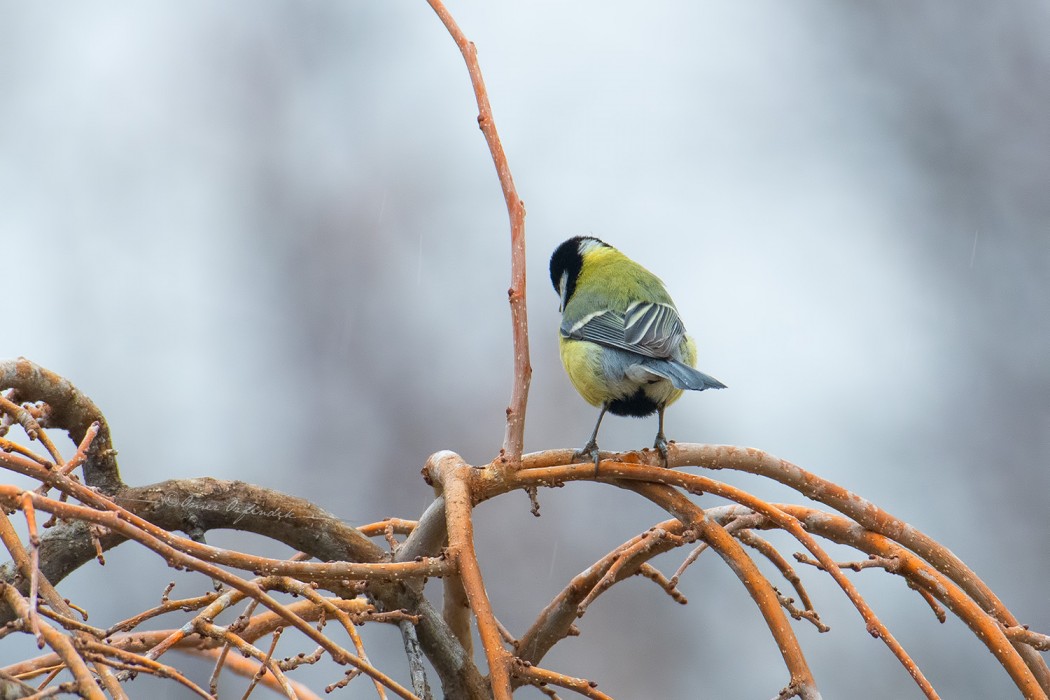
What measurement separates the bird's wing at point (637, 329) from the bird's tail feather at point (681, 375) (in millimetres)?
35

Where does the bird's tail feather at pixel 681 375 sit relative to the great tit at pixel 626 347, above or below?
below

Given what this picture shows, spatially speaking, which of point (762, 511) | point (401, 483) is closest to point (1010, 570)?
point (401, 483)

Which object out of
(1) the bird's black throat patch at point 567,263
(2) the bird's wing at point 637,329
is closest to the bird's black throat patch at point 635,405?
(2) the bird's wing at point 637,329

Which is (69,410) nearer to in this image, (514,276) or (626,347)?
(514,276)

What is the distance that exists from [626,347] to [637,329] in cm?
11

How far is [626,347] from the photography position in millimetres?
2471

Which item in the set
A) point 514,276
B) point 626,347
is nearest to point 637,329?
point 626,347

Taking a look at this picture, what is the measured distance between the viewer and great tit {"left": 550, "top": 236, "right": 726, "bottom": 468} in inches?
95.4

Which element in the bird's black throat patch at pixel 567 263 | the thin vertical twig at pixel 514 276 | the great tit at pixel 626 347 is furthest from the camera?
the bird's black throat patch at pixel 567 263

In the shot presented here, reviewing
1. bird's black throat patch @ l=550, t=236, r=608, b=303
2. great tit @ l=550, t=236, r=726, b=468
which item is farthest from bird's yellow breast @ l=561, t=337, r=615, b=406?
bird's black throat patch @ l=550, t=236, r=608, b=303

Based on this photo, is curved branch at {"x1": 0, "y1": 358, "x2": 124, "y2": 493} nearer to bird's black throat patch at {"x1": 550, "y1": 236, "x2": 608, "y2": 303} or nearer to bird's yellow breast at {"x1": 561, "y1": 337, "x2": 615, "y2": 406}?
bird's yellow breast at {"x1": 561, "y1": 337, "x2": 615, "y2": 406}

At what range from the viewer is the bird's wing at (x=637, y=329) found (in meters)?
2.47

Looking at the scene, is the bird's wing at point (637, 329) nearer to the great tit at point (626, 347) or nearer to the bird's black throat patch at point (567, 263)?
the great tit at point (626, 347)

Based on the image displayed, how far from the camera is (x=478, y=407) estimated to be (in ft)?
15.0
